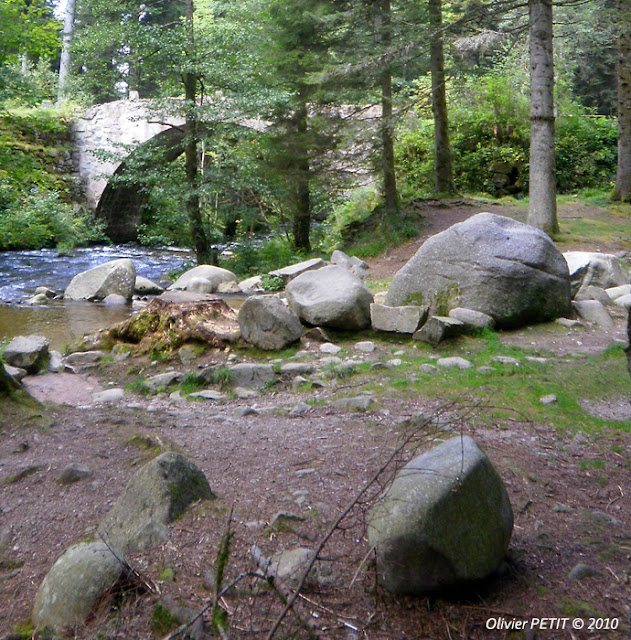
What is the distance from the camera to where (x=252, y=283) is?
14.4 meters

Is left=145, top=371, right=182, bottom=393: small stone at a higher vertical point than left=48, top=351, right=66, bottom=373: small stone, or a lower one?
Answer: lower

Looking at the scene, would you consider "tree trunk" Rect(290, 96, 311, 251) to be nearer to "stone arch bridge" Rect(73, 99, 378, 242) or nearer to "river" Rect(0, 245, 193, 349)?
"river" Rect(0, 245, 193, 349)

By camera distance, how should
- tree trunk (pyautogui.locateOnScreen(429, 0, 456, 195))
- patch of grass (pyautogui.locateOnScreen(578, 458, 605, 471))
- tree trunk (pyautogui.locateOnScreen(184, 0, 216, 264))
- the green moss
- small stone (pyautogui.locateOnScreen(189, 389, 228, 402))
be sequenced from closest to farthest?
patch of grass (pyautogui.locateOnScreen(578, 458, 605, 471)) < small stone (pyautogui.locateOnScreen(189, 389, 228, 402)) < the green moss < tree trunk (pyautogui.locateOnScreen(184, 0, 216, 264)) < tree trunk (pyautogui.locateOnScreen(429, 0, 456, 195))

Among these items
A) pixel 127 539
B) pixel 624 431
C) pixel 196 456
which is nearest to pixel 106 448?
pixel 196 456

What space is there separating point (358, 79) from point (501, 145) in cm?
636

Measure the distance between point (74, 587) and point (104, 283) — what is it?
12.2m

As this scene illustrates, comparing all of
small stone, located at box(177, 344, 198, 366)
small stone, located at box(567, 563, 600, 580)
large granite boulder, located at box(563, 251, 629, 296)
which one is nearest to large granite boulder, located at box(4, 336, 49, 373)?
small stone, located at box(177, 344, 198, 366)

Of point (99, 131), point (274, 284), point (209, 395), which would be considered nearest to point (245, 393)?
point (209, 395)

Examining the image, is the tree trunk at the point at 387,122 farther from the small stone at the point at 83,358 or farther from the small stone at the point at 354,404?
the small stone at the point at 354,404

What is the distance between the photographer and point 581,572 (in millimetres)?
2404

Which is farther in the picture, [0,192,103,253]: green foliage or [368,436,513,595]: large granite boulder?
[0,192,103,253]: green foliage

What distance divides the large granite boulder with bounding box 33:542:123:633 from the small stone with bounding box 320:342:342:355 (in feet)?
15.8

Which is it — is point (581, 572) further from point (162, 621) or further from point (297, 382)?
point (297, 382)

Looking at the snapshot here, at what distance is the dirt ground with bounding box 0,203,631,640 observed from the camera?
2201 mm
